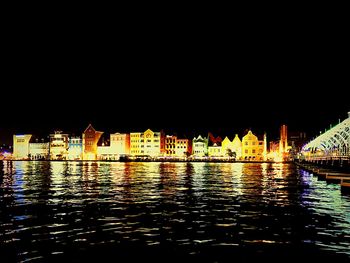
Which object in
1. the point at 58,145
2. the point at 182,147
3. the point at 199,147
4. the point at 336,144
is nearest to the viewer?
the point at 336,144

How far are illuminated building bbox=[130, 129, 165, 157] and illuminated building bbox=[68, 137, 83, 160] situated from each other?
75.8 feet

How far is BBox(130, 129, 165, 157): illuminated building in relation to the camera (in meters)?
177

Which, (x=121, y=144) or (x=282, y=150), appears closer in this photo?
(x=282, y=150)

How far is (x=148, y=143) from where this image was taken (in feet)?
586

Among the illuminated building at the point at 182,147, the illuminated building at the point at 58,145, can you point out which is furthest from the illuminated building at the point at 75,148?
the illuminated building at the point at 182,147

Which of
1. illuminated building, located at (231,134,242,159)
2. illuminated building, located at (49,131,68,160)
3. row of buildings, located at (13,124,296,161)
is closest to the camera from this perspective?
row of buildings, located at (13,124,296,161)

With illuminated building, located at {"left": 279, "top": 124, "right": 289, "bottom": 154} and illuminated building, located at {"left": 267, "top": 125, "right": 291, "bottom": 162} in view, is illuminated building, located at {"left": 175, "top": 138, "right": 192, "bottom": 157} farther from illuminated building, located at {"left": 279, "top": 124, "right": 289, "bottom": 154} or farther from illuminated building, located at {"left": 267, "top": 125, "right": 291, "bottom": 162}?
illuminated building, located at {"left": 279, "top": 124, "right": 289, "bottom": 154}

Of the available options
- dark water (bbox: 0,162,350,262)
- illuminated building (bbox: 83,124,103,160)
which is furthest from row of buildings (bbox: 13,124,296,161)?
dark water (bbox: 0,162,350,262)

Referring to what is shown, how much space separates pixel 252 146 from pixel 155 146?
121 feet

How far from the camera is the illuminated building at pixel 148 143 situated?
17700 centimetres

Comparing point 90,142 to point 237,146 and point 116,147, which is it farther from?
point 237,146

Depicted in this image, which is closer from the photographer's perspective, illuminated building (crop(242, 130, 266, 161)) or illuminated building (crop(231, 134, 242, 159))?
illuminated building (crop(242, 130, 266, 161))

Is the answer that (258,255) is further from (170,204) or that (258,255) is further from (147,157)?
(147,157)

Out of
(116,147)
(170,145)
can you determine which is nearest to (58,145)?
(116,147)
